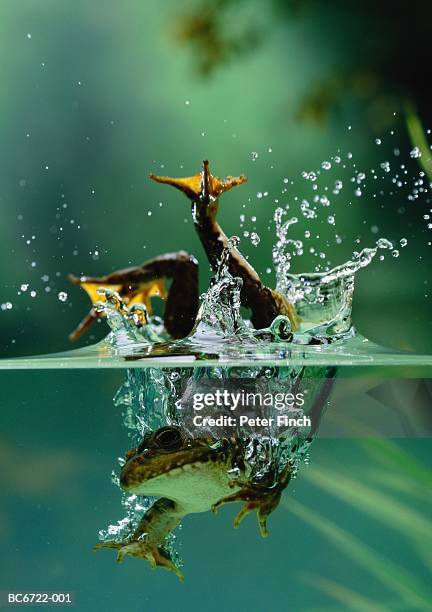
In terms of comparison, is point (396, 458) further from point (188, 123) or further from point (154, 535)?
point (188, 123)

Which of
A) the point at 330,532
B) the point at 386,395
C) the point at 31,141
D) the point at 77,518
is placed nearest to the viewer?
the point at 386,395

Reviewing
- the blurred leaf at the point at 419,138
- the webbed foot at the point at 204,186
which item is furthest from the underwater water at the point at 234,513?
the blurred leaf at the point at 419,138

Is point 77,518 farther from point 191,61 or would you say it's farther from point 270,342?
point 191,61

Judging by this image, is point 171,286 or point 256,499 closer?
point 256,499

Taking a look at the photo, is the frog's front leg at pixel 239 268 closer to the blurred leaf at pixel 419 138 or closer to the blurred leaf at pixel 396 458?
the blurred leaf at pixel 396 458

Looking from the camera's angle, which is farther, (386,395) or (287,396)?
(386,395)

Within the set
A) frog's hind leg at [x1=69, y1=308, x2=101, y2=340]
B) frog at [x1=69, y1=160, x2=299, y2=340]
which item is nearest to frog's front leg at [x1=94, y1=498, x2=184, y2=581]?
frog at [x1=69, y1=160, x2=299, y2=340]

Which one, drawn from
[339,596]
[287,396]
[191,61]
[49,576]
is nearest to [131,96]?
[191,61]

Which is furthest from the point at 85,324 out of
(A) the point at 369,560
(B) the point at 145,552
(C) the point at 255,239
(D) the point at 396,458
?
(A) the point at 369,560
